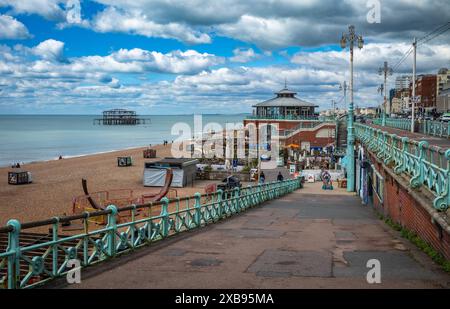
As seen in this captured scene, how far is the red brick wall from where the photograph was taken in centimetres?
810

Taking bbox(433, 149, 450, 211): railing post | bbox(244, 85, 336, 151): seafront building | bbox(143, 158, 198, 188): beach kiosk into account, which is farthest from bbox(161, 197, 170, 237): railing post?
bbox(244, 85, 336, 151): seafront building

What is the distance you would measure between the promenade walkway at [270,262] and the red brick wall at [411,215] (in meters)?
0.36

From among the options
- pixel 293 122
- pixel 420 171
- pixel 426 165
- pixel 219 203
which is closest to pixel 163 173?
pixel 219 203

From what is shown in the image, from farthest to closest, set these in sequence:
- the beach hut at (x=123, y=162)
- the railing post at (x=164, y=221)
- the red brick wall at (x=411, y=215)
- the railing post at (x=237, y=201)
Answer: the beach hut at (x=123, y=162) → the railing post at (x=237, y=201) → the railing post at (x=164, y=221) → the red brick wall at (x=411, y=215)

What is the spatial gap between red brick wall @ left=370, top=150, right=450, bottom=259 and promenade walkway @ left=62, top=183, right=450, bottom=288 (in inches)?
14.1

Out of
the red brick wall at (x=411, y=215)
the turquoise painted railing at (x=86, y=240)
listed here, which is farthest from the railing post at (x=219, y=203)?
the red brick wall at (x=411, y=215)

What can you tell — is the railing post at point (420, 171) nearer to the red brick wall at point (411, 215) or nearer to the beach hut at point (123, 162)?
the red brick wall at point (411, 215)

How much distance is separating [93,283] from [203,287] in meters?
1.71

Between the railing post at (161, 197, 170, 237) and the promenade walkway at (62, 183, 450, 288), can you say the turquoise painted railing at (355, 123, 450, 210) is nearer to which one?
the promenade walkway at (62, 183, 450, 288)

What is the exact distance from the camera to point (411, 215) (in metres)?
11.2

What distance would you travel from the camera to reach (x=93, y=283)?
295 inches

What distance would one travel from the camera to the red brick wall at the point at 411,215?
8.10 m

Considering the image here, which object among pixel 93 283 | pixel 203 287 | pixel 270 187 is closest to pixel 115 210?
pixel 93 283
